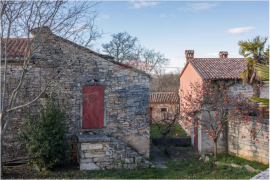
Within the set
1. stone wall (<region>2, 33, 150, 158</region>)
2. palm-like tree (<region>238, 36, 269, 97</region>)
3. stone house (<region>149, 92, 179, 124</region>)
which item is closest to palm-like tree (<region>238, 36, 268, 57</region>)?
palm-like tree (<region>238, 36, 269, 97</region>)

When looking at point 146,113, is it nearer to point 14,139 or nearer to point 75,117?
point 75,117

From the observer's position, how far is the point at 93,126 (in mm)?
8953

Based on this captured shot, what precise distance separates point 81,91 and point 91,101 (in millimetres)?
538

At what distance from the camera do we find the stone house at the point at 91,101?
7.98 meters

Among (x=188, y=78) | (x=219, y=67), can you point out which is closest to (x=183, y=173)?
(x=219, y=67)

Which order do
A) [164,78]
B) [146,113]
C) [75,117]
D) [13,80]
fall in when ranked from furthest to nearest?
[164,78], [146,113], [75,117], [13,80]

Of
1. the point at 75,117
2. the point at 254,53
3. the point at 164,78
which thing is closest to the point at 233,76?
the point at 254,53

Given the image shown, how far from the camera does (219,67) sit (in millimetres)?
15000

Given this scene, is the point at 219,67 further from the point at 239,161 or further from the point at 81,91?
the point at 81,91

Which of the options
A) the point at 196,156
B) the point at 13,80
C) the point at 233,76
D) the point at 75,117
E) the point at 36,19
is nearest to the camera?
the point at 36,19

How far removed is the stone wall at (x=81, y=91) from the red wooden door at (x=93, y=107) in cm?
14

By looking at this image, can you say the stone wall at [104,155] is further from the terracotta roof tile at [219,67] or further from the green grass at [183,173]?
the terracotta roof tile at [219,67]

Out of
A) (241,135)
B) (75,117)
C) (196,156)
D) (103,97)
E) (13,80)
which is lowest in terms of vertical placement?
(196,156)

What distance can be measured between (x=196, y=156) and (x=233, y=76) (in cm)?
577
